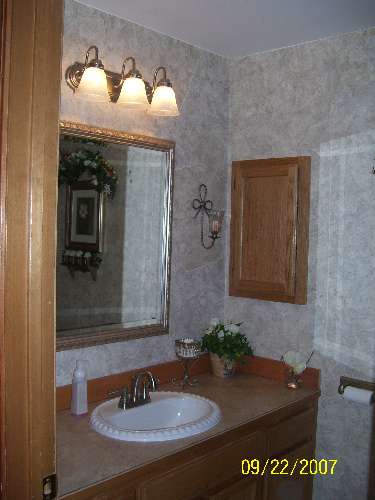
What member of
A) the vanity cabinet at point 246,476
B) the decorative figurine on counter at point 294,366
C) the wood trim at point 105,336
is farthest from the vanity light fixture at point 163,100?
the vanity cabinet at point 246,476

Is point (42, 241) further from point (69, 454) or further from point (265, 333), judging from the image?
point (265, 333)

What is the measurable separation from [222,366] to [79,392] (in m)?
0.78

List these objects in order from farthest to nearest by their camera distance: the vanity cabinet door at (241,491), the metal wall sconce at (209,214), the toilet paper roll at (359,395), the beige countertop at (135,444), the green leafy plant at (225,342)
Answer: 1. the metal wall sconce at (209,214)
2. the green leafy plant at (225,342)
3. the toilet paper roll at (359,395)
4. the vanity cabinet door at (241,491)
5. the beige countertop at (135,444)

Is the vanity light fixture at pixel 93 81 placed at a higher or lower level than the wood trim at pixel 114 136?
higher

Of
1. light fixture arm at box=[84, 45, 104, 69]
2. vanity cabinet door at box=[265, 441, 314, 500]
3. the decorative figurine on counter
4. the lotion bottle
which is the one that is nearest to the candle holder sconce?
the lotion bottle

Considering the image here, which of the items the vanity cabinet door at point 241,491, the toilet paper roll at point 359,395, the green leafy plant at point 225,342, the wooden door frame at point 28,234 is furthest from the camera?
the green leafy plant at point 225,342

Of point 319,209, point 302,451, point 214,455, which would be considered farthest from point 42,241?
→ point 302,451

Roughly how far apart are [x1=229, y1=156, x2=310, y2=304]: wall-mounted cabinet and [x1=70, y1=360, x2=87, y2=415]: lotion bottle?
0.97 m

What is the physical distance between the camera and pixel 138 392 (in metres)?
2.01

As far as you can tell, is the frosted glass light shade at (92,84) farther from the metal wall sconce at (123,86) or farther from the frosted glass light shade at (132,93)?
the frosted glass light shade at (132,93)

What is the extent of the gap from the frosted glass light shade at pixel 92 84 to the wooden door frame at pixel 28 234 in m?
1.06

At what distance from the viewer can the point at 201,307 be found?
2.55 m

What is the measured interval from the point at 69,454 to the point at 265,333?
121 centimetres

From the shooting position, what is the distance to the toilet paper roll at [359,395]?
209cm
